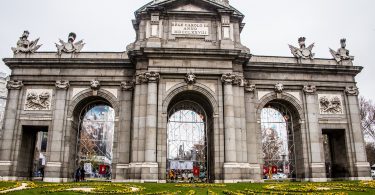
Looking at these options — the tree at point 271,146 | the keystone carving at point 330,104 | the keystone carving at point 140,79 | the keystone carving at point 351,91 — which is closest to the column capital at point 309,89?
the keystone carving at point 330,104

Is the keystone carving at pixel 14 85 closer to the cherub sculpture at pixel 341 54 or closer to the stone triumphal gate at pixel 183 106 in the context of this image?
the stone triumphal gate at pixel 183 106

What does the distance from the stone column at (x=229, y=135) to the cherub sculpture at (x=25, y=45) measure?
47.2ft

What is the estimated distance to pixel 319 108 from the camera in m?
25.3

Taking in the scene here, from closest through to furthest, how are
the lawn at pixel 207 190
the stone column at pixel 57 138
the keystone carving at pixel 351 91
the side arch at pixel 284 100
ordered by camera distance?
the lawn at pixel 207 190, the stone column at pixel 57 138, the side arch at pixel 284 100, the keystone carving at pixel 351 91

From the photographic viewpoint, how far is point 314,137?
79.9 feet

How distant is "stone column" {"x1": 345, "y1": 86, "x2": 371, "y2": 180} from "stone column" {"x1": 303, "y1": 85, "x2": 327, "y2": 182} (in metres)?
2.56

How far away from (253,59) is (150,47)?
836cm

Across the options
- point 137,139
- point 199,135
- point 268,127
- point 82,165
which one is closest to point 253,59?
point 268,127

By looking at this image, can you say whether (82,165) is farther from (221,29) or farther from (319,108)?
(319,108)

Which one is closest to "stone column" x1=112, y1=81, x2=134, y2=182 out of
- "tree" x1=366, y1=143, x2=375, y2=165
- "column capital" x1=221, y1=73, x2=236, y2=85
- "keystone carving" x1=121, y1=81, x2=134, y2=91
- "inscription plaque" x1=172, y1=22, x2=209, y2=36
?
"keystone carving" x1=121, y1=81, x2=134, y2=91

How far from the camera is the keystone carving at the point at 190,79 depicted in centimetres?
2223

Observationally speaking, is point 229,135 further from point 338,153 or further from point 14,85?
point 14,85

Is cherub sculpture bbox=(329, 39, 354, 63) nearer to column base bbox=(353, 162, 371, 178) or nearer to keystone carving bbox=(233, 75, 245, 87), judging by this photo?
column base bbox=(353, 162, 371, 178)

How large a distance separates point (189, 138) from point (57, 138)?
9.43 metres
